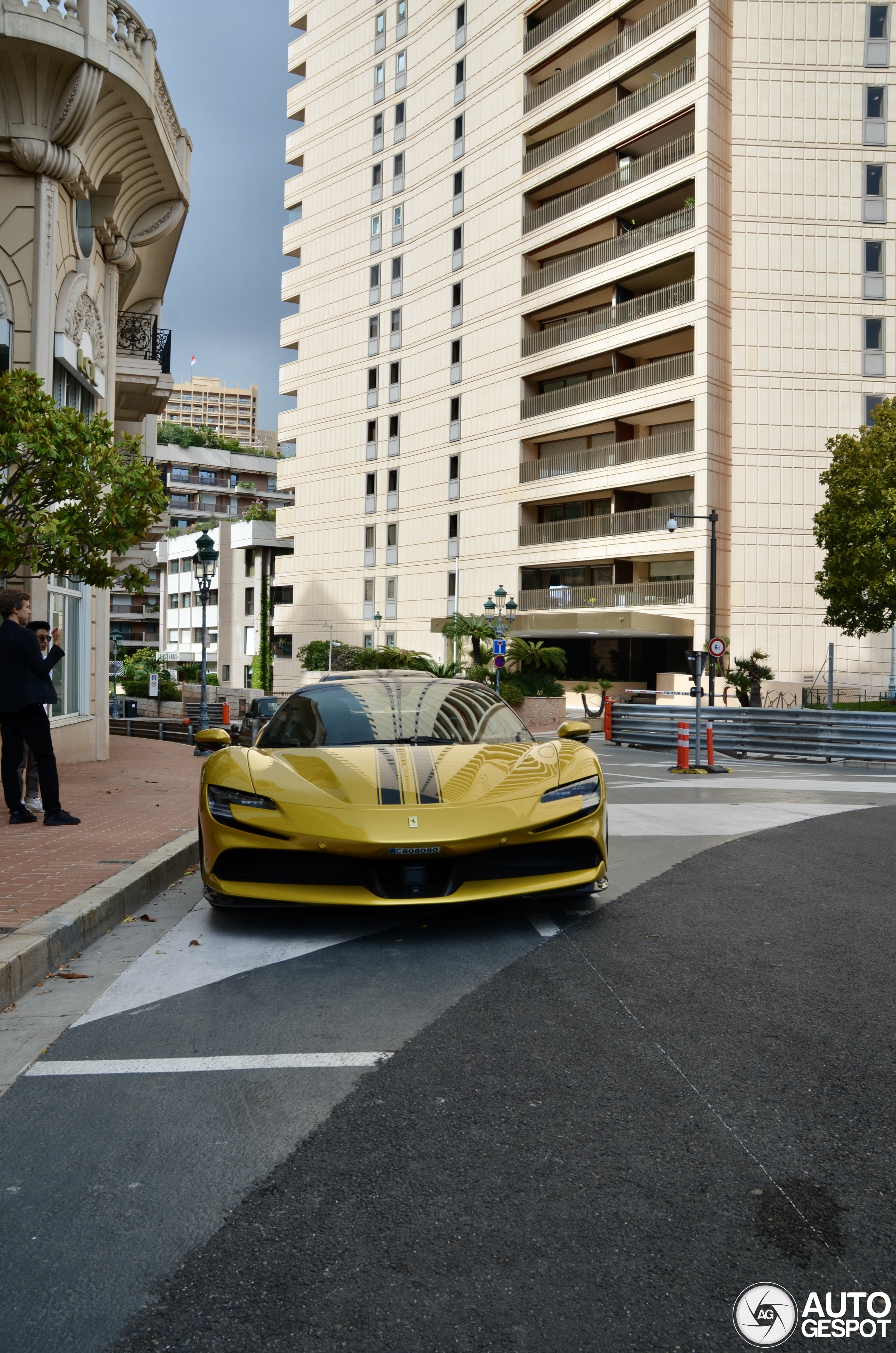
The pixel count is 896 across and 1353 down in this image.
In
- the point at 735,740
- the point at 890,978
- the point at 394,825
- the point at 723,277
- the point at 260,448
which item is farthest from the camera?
the point at 260,448

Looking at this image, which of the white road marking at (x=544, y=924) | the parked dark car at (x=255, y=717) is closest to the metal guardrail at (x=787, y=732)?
the parked dark car at (x=255, y=717)

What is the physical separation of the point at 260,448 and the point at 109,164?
114m

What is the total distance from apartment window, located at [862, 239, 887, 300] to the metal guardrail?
21.3 m

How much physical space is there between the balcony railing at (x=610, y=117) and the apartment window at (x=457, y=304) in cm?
584

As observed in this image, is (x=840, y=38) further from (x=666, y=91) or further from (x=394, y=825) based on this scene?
(x=394, y=825)

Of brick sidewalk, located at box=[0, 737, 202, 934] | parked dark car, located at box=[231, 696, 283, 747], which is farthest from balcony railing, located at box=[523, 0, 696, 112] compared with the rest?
brick sidewalk, located at box=[0, 737, 202, 934]

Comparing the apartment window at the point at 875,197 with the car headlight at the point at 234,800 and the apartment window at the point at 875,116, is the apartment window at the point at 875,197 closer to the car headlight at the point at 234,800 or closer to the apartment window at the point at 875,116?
the apartment window at the point at 875,116

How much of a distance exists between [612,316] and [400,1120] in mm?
40764

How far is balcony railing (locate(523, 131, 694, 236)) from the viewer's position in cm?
3831

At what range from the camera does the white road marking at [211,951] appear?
4566 millimetres

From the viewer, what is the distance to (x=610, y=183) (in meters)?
40.9

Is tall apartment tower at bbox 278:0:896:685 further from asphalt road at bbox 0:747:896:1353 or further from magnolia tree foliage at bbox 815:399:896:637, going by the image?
asphalt road at bbox 0:747:896:1353

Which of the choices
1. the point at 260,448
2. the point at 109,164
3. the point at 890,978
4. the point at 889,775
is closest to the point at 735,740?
the point at 889,775

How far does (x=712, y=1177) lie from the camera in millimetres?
2758
